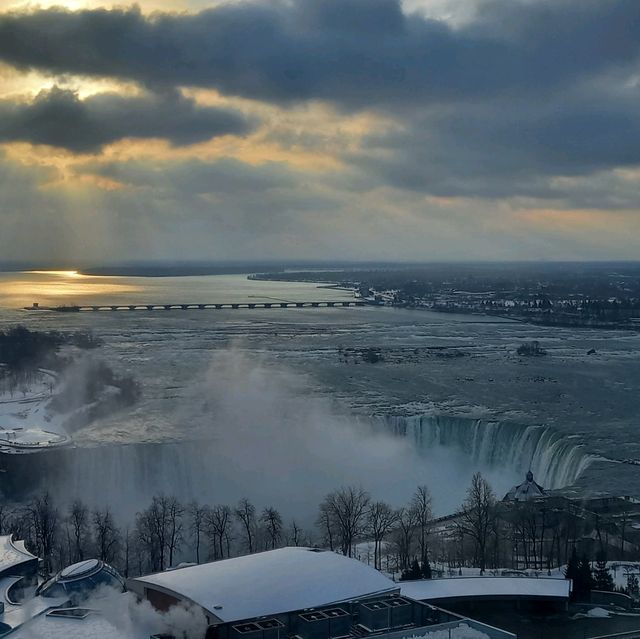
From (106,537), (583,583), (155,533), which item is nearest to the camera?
(583,583)

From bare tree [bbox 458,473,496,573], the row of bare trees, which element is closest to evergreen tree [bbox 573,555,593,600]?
bare tree [bbox 458,473,496,573]

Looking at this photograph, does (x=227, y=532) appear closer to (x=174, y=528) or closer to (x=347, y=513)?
(x=174, y=528)

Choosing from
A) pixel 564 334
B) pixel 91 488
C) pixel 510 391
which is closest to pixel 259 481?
pixel 91 488

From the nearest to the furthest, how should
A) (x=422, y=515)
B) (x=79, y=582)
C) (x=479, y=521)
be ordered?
(x=79, y=582), (x=479, y=521), (x=422, y=515)

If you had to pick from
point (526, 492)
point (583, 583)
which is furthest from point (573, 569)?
point (526, 492)

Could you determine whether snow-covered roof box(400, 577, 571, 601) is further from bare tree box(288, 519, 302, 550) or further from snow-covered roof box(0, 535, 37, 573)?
snow-covered roof box(0, 535, 37, 573)

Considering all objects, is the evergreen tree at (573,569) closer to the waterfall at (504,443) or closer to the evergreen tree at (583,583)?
the evergreen tree at (583,583)

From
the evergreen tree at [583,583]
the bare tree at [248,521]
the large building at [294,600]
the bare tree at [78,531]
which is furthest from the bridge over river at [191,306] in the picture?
the evergreen tree at [583,583]
